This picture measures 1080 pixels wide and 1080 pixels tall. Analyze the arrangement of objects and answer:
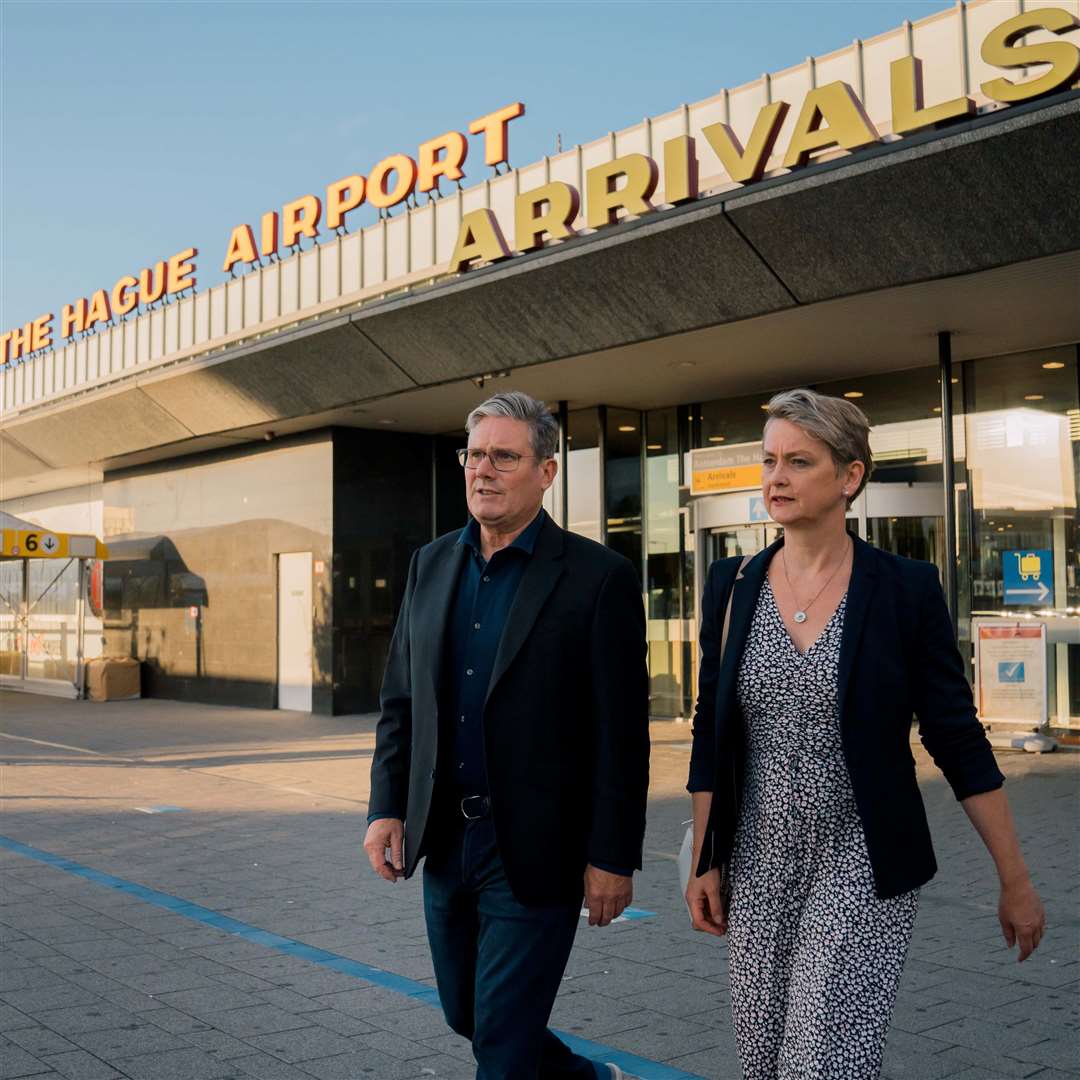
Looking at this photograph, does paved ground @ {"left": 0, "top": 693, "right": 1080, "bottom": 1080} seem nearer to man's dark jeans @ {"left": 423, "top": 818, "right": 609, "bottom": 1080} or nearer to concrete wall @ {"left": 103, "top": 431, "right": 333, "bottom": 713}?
man's dark jeans @ {"left": 423, "top": 818, "right": 609, "bottom": 1080}

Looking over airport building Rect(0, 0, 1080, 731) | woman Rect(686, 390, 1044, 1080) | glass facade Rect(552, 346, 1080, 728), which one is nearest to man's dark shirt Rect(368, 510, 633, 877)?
woman Rect(686, 390, 1044, 1080)

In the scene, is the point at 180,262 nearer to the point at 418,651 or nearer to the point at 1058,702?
the point at 1058,702

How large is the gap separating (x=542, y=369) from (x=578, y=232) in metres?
2.60

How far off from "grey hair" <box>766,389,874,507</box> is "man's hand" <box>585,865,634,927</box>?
1013mm

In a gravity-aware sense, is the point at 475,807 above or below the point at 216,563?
below

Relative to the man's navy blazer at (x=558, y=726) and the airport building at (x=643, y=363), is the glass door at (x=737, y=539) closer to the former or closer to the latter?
the airport building at (x=643, y=363)

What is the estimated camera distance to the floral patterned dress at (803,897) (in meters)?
2.50

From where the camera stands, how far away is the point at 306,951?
5738mm

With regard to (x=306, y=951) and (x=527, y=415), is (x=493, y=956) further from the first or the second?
(x=306, y=951)

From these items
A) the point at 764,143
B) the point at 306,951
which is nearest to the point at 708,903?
the point at 306,951

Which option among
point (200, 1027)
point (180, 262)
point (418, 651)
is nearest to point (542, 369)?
point (180, 262)

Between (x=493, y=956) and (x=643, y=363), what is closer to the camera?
(x=493, y=956)

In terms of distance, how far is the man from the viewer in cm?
292

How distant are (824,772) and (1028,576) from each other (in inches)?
481
